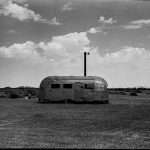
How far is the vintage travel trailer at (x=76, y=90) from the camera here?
3203 centimetres

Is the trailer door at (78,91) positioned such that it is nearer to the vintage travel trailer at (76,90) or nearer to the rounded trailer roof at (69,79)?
the vintage travel trailer at (76,90)

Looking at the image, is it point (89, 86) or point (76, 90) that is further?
point (89, 86)

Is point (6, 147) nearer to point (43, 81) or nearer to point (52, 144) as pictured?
point (52, 144)

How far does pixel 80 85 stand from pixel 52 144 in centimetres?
2292

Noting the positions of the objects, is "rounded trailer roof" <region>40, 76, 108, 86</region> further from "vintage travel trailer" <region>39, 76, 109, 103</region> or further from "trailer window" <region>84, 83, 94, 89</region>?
"trailer window" <region>84, 83, 94, 89</region>

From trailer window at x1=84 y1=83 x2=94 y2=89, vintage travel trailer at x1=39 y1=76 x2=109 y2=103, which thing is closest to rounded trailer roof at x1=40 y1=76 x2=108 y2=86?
vintage travel trailer at x1=39 y1=76 x2=109 y2=103

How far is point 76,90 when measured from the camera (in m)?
32.1

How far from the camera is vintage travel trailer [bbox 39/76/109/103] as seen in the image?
3203 cm

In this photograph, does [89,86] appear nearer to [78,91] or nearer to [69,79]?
[78,91]

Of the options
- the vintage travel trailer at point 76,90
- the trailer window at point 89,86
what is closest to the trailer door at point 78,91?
the vintage travel trailer at point 76,90

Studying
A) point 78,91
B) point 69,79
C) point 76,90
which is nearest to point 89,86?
point 78,91

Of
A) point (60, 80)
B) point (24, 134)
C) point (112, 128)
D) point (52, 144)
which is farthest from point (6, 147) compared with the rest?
point (60, 80)

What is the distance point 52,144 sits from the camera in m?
9.23

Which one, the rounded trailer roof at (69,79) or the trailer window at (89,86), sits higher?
the rounded trailer roof at (69,79)
